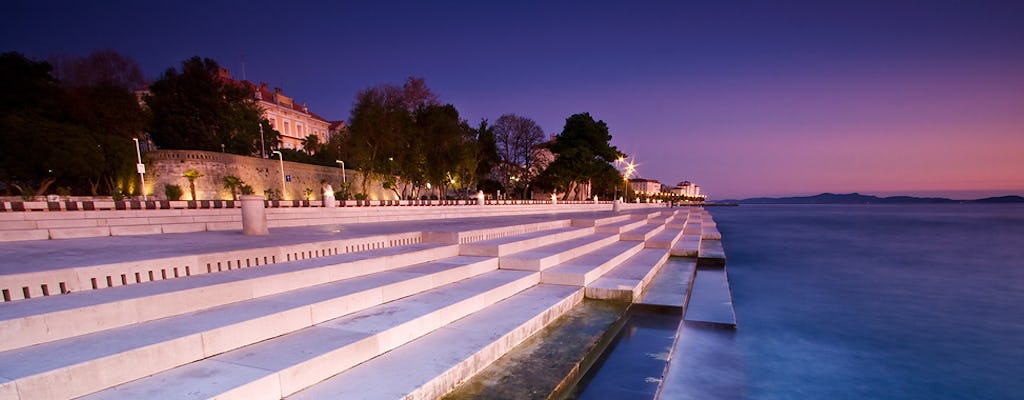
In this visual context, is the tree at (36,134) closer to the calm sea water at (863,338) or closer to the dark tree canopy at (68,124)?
the dark tree canopy at (68,124)

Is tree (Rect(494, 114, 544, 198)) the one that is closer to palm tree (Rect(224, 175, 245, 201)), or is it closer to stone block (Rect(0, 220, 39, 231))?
palm tree (Rect(224, 175, 245, 201))

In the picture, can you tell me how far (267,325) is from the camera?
3.21 metres

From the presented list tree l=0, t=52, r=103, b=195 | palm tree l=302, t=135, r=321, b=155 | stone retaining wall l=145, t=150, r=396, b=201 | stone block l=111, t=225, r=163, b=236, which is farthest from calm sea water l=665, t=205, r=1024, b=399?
palm tree l=302, t=135, r=321, b=155

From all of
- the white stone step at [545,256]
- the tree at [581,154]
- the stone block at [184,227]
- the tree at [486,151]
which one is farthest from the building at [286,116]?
the white stone step at [545,256]

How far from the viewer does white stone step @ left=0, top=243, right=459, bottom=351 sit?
8.26 feet

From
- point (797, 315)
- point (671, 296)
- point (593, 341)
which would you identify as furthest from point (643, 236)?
point (593, 341)

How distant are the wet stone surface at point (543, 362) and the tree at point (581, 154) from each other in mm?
35463

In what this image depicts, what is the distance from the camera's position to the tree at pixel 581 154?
132ft

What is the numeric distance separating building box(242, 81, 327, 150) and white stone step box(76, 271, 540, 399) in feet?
197

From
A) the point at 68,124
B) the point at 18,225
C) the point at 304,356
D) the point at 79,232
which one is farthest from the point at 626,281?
the point at 68,124

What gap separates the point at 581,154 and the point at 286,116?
47.8 metres

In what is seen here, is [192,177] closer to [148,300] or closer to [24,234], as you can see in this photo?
[24,234]

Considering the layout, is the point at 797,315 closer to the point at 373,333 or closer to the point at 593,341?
the point at 593,341

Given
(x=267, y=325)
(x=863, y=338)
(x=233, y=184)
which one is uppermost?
(x=233, y=184)
